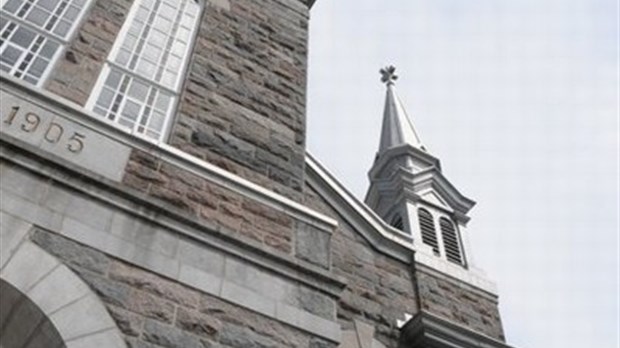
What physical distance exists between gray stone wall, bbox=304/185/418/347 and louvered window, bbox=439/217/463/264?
3.84ft

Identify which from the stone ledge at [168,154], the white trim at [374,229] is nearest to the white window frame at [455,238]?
the white trim at [374,229]

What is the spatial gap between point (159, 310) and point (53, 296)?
0.70 meters

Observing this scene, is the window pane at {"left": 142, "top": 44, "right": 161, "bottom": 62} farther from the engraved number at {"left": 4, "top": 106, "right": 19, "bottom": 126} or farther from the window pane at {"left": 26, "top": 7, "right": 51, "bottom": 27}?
the engraved number at {"left": 4, "top": 106, "right": 19, "bottom": 126}

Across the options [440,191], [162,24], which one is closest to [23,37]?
[162,24]

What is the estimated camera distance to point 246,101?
272 inches

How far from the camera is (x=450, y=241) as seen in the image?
954 centimetres

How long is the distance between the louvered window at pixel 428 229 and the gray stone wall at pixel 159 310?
4616mm

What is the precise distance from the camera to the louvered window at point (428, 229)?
9.27 metres

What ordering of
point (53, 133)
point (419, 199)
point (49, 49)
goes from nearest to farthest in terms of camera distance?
point (53, 133) → point (49, 49) → point (419, 199)

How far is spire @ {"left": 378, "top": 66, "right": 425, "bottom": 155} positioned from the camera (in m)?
11.2

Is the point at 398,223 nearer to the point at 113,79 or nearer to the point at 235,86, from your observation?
the point at 235,86

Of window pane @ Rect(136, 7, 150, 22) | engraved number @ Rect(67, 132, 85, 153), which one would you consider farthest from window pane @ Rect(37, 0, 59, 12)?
engraved number @ Rect(67, 132, 85, 153)

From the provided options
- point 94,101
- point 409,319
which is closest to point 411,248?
point 409,319

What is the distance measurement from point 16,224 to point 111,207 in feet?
2.28
